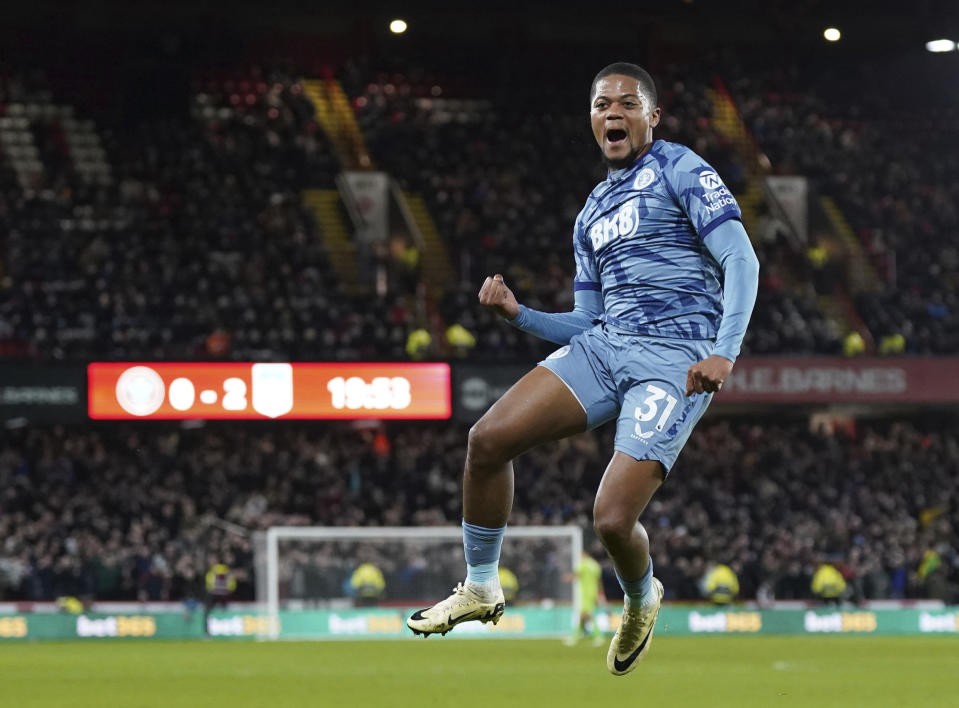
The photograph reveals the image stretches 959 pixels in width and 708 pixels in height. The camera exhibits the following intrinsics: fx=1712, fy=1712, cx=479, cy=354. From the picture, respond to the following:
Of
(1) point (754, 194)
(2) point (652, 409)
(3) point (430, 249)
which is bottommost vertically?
(2) point (652, 409)

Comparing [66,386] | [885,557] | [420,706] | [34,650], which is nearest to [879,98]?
[885,557]

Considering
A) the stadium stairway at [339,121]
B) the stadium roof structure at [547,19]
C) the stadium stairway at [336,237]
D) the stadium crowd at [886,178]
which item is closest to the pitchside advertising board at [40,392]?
the stadium stairway at [336,237]

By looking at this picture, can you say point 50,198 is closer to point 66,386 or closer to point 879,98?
point 66,386

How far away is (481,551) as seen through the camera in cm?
744

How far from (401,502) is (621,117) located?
22.8 metres

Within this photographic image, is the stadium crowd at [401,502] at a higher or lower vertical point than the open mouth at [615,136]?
lower

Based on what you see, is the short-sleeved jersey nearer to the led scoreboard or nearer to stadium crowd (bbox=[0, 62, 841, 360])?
stadium crowd (bbox=[0, 62, 841, 360])

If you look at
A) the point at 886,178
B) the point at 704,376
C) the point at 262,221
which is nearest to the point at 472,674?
the point at 704,376

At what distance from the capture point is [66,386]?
27.6 m

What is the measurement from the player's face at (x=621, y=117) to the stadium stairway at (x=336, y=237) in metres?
24.2

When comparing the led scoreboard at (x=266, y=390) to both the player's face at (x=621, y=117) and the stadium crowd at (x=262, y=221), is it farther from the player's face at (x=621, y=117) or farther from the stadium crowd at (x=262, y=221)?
the player's face at (x=621, y=117)

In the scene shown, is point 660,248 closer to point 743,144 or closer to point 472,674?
point 472,674

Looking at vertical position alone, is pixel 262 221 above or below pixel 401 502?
above

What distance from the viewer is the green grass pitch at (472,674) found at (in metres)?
15.1
